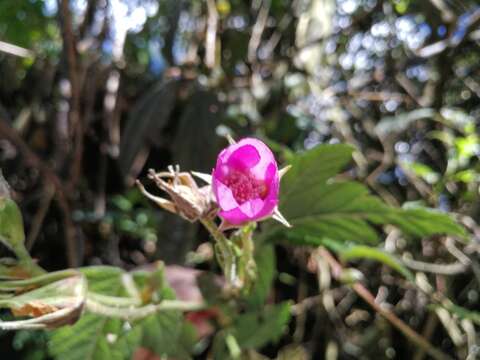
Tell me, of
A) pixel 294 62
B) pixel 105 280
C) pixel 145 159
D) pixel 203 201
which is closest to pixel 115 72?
pixel 145 159

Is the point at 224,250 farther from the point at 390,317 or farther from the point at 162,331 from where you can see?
the point at 390,317

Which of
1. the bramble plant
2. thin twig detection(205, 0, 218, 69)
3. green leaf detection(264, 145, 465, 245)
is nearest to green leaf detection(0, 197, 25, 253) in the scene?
the bramble plant

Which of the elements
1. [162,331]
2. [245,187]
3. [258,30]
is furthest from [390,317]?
[258,30]

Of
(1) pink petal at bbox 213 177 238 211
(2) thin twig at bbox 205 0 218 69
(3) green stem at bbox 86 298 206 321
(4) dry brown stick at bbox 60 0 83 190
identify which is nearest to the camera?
(1) pink petal at bbox 213 177 238 211

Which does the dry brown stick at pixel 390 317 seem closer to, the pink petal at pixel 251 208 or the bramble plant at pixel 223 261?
the bramble plant at pixel 223 261

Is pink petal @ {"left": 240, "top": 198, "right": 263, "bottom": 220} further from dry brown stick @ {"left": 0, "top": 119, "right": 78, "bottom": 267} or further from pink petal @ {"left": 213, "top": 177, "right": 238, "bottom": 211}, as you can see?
dry brown stick @ {"left": 0, "top": 119, "right": 78, "bottom": 267}

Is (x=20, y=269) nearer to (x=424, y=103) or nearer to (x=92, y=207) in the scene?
(x=92, y=207)
